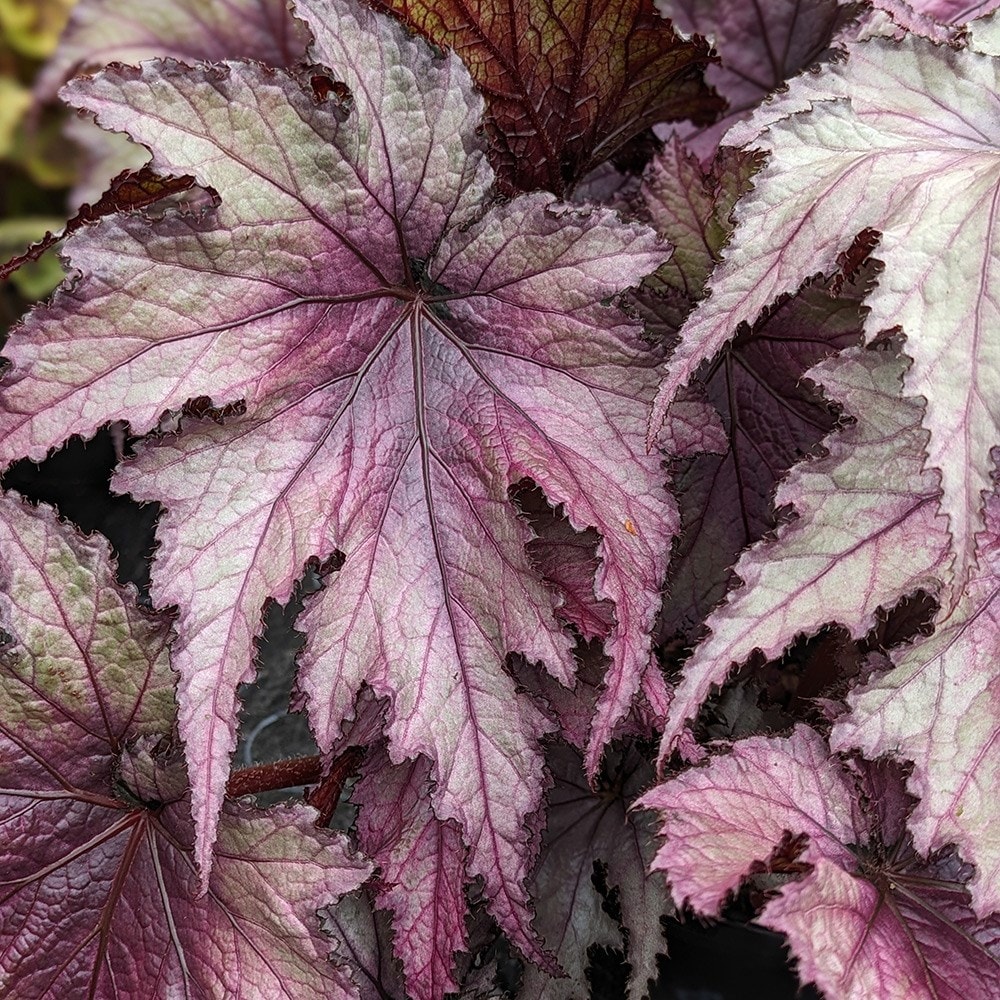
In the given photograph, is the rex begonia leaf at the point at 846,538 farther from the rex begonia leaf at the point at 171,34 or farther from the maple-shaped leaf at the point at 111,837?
the rex begonia leaf at the point at 171,34

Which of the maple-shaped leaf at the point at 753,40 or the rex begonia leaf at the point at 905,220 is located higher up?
the maple-shaped leaf at the point at 753,40

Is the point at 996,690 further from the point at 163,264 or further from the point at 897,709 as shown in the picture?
the point at 163,264

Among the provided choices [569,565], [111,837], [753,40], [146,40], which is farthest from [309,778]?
[146,40]

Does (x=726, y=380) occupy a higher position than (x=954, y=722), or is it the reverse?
(x=726, y=380)

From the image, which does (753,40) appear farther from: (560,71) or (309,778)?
(309,778)

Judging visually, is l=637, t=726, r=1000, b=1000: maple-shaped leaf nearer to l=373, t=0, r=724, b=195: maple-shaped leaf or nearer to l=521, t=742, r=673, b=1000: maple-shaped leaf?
l=521, t=742, r=673, b=1000: maple-shaped leaf

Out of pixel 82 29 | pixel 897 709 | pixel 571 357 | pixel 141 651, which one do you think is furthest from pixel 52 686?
pixel 82 29

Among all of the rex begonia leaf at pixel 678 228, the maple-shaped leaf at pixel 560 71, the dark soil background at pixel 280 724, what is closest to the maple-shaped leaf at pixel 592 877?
the dark soil background at pixel 280 724
